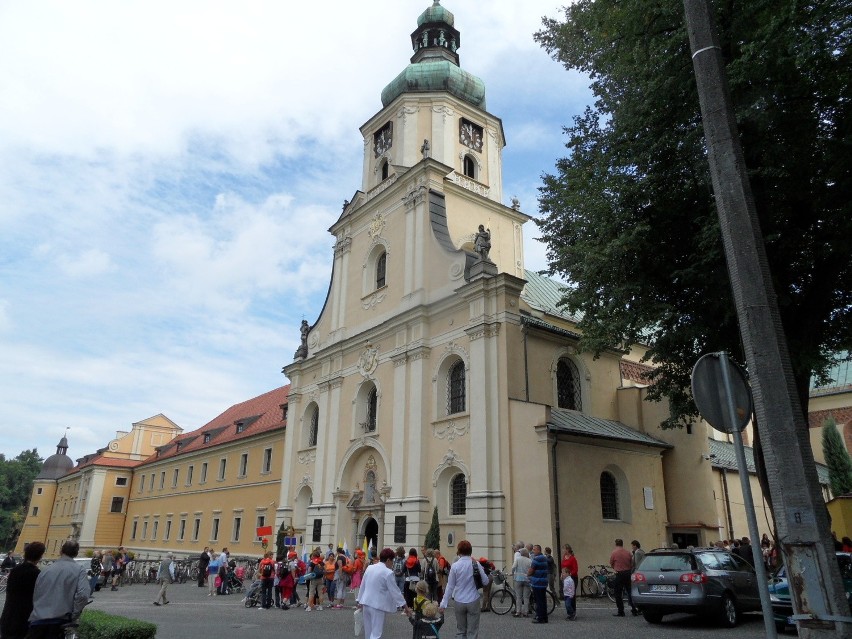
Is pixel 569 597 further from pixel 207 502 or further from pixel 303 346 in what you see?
pixel 207 502

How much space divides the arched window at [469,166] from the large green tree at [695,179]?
14.5m

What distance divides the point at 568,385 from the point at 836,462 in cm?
1919

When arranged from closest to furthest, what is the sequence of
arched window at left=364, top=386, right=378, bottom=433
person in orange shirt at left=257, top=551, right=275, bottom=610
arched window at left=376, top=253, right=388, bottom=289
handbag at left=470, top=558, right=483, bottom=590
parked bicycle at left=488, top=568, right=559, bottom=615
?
handbag at left=470, top=558, right=483, bottom=590 < parked bicycle at left=488, top=568, right=559, bottom=615 < person in orange shirt at left=257, top=551, right=275, bottom=610 < arched window at left=364, top=386, right=378, bottom=433 < arched window at left=376, top=253, right=388, bottom=289

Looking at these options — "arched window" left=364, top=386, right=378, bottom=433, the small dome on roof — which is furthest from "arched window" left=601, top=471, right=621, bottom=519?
the small dome on roof

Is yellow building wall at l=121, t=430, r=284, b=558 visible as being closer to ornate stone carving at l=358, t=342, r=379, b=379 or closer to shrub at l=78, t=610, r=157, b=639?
ornate stone carving at l=358, t=342, r=379, b=379

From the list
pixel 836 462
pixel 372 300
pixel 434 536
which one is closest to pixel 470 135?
pixel 372 300

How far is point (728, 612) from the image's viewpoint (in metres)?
11.9

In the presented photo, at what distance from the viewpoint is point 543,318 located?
80.6 ft

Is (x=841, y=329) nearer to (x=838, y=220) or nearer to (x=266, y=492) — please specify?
(x=838, y=220)

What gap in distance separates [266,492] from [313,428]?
303 inches

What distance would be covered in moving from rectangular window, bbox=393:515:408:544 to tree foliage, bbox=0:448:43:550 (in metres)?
86.5

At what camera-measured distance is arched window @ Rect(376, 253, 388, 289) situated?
2811 cm

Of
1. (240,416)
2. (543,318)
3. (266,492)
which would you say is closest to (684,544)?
(543,318)

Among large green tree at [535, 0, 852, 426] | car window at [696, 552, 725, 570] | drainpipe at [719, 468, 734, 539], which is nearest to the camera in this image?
large green tree at [535, 0, 852, 426]
